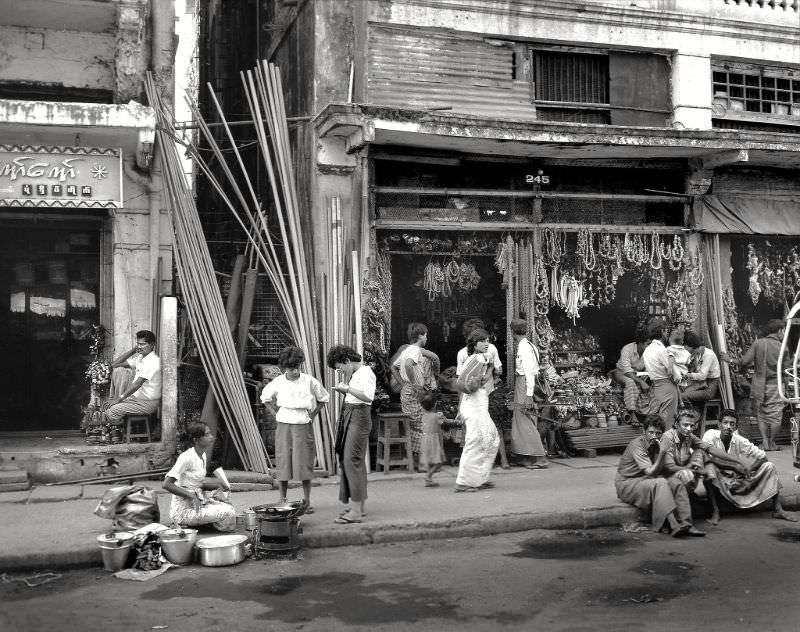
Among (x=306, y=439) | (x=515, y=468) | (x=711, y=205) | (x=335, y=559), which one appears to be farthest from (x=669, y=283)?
(x=335, y=559)

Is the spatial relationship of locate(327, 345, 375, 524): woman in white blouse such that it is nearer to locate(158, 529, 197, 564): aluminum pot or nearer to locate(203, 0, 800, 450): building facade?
locate(158, 529, 197, 564): aluminum pot

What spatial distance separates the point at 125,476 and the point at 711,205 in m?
8.43

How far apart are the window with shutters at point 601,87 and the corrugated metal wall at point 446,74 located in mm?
332

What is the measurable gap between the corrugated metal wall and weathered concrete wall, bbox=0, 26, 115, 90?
3281 mm

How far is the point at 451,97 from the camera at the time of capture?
37.8ft

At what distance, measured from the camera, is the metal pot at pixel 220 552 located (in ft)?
22.2

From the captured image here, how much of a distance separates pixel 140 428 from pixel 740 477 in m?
6.49

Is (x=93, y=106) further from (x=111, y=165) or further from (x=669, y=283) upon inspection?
(x=669, y=283)

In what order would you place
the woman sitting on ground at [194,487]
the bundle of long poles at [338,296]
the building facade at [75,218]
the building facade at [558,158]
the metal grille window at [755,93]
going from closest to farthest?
the woman sitting on ground at [194,487] → the building facade at [75,218] → the bundle of long poles at [338,296] → the building facade at [558,158] → the metal grille window at [755,93]

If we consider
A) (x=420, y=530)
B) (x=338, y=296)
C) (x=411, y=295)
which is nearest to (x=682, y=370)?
(x=411, y=295)

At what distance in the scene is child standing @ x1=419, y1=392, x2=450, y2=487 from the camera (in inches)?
381

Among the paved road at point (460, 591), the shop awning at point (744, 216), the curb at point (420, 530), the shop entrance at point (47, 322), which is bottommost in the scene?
the paved road at point (460, 591)

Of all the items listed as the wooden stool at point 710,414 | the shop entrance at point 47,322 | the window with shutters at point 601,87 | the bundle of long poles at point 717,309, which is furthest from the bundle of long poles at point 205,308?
the bundle of long poles at point 717,309

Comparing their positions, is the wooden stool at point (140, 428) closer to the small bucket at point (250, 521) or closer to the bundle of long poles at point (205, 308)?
the bundle of long poles at point (205, 308)
